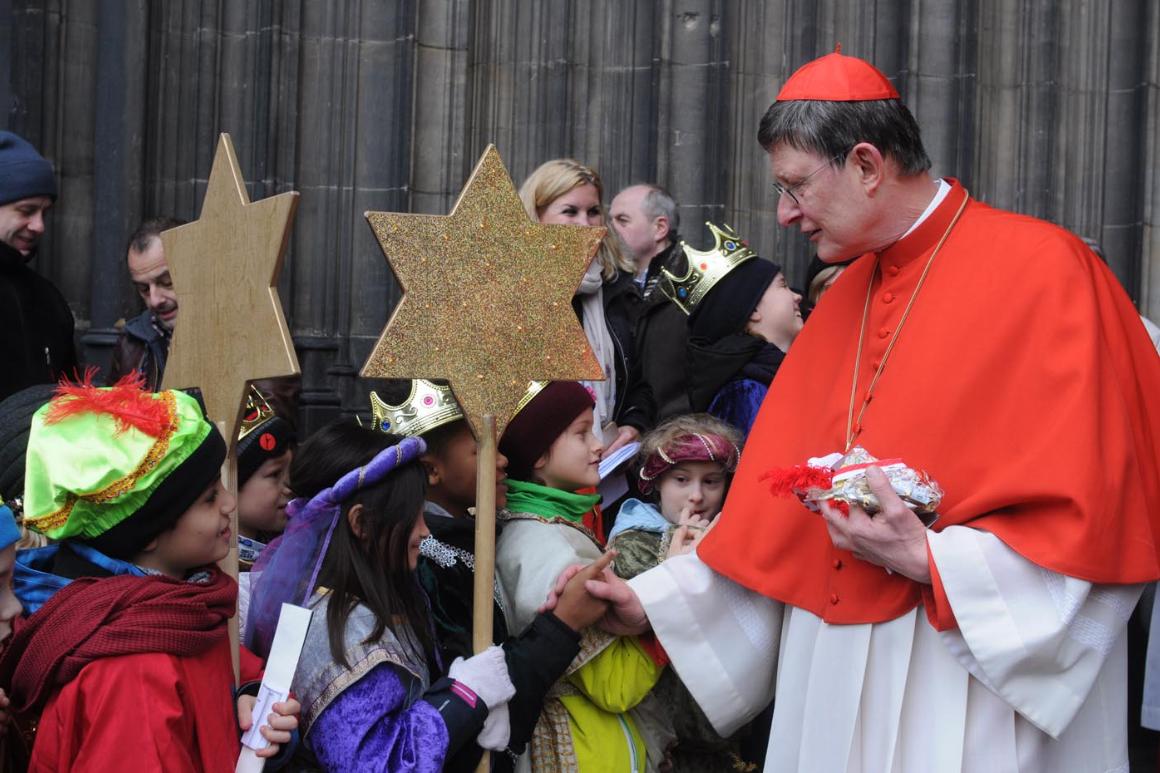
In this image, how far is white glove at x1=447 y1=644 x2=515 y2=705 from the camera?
318 cm

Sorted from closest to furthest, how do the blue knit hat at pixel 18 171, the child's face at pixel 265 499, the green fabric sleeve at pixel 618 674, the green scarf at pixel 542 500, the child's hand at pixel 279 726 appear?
the child's hand at pixel 279 726 → the green fabric sleeve at pixel 618 674 → the green scarf at pixel 542 500 → the child's face at pixel 265 499 → the blue knit hat at pixel 18 171

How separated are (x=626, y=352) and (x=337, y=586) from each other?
87.5 inches

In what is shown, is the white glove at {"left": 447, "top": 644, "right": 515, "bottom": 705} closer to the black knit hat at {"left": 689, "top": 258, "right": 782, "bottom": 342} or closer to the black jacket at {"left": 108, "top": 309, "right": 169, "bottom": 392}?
the black knit hat at {"left": 689, "top": 258, "right": 782, "bottom": 342}

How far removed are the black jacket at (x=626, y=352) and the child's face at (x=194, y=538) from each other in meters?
2.20

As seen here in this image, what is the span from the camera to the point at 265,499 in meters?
4.18

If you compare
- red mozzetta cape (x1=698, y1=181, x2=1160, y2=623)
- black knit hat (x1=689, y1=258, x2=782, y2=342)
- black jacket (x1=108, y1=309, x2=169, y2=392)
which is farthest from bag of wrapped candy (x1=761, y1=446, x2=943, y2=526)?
black jacket (x1=108, y1=309, x2=169, y2=392)

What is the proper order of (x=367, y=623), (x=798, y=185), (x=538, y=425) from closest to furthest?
(x=798, y=185) → (x=367, y=623) → (x=538, y=425)

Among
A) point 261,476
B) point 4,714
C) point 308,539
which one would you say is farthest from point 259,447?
point 4,714

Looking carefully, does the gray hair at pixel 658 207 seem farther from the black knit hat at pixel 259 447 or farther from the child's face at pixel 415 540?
the child's face at pixel 415 540

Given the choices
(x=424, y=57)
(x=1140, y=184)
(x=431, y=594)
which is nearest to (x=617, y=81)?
(x=424, y=57)

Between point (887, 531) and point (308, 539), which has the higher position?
point (887, 531)

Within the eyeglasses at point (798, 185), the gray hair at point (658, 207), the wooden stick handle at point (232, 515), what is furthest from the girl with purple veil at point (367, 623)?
the gray hair at point (658, 207)

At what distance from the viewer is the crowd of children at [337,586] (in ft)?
9.05

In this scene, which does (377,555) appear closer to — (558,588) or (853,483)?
(558,588)
